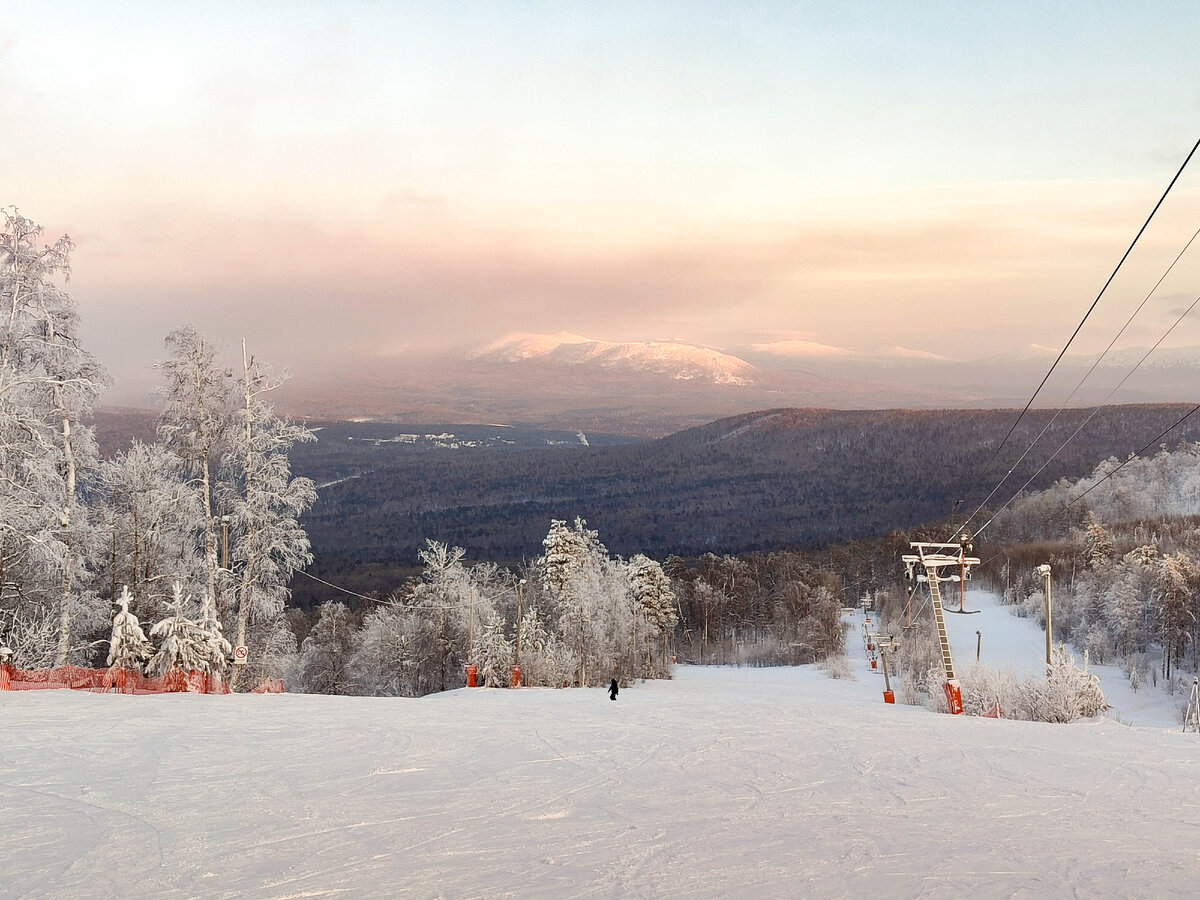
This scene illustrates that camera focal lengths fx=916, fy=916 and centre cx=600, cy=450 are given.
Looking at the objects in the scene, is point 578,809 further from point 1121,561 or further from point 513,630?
point 1121,561

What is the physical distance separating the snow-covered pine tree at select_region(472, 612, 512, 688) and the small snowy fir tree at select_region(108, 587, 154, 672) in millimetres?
24344

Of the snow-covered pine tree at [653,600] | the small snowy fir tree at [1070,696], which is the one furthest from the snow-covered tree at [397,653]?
the small snowy fir tree at [1070,696]

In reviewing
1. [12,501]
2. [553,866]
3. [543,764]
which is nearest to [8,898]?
[553,866]

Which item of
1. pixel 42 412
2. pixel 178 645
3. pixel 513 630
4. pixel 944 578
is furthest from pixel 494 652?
pixel 42 412

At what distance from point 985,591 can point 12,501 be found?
12255 centimetres

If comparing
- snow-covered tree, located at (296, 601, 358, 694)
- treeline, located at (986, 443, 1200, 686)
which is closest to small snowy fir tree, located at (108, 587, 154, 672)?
snow-covered tree, located at (296, 601, 358, 694)

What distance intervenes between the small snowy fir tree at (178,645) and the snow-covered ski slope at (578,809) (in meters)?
7.33

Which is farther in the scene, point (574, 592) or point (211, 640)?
point (574, 592)

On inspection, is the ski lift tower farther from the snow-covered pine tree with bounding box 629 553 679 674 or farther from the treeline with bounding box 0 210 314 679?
the snow-covered pine tree with bounding box 629 553 679 674

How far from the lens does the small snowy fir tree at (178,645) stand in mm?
27484

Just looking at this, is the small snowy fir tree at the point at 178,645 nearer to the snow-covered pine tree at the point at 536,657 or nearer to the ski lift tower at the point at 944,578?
the ski lift tower at the point at 944,578

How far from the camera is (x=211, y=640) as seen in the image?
28297 mm

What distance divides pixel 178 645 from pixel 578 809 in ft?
67.8

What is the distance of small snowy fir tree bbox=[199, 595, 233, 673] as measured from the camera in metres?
28.2
